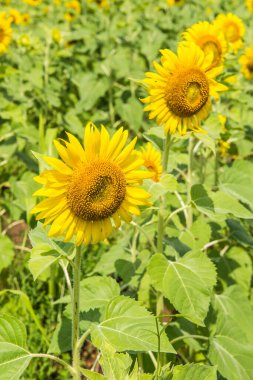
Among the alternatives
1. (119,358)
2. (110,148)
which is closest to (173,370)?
(119,358)

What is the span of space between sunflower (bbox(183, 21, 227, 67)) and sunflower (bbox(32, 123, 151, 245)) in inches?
48.3

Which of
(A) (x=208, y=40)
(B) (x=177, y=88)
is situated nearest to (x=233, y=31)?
(A) (x=208, y=40)

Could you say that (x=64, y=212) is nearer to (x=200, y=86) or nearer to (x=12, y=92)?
(x=200, y=86)

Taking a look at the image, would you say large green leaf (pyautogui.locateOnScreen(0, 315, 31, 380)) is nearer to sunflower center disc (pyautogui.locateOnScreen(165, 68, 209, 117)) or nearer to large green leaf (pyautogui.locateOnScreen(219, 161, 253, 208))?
sunflower center disc (pyautogui.locateOnScreen(165, 68, 209, 117))

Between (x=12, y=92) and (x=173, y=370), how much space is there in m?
3.26

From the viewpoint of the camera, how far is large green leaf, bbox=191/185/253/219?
6.08 ft

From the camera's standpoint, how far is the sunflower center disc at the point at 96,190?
4.29ft

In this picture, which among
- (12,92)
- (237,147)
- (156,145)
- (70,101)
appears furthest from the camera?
(70,101)

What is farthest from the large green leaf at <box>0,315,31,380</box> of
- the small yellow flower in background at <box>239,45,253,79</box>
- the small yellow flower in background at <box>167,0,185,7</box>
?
the small yellow flower in background at <box>167,0,185,7</box>

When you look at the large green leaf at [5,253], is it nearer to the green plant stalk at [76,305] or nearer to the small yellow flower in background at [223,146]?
the green plant stalk at [76,305]

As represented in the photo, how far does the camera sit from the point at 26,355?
1430 mm

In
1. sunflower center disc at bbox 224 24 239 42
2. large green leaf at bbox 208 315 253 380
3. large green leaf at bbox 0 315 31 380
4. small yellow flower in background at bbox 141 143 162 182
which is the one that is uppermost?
sunflower center disc at bbox 224 24 239 42

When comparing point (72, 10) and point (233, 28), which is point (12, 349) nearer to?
point (233, 28)

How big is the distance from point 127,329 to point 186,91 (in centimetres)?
82
